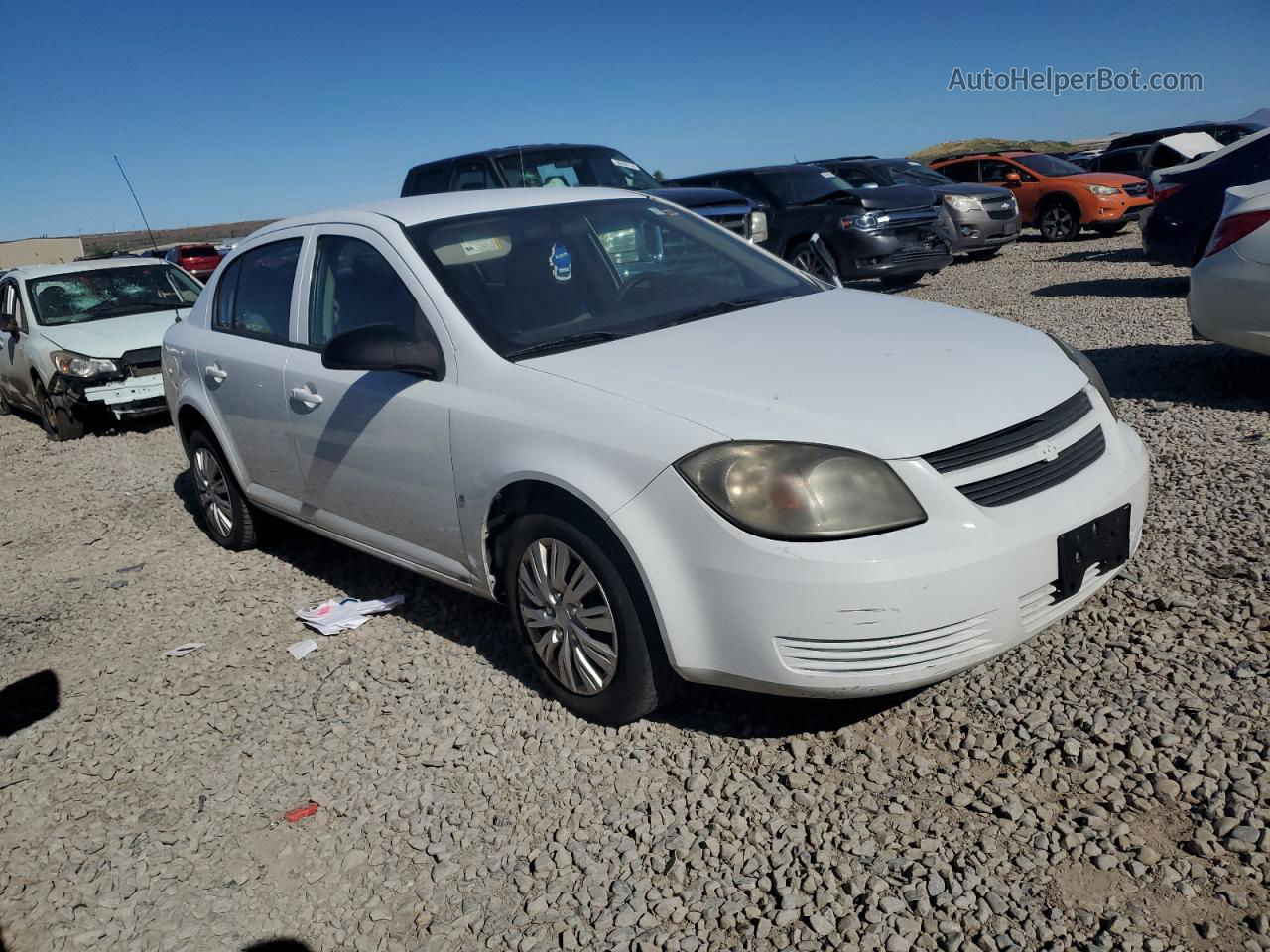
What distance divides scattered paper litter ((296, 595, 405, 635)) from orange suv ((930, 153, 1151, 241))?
597 inches

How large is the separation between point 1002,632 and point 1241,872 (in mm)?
763

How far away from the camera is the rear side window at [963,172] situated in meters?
18.4

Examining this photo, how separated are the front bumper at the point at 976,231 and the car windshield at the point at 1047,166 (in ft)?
9.19

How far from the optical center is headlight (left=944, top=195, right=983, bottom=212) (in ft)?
49.7

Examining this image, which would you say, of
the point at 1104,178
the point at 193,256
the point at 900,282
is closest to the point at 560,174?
the point at 900,282

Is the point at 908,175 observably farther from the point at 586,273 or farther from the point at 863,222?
the point at 586,273

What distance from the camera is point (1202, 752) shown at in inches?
112

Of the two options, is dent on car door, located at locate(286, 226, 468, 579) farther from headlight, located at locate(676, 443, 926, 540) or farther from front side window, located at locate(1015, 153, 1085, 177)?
front side window, located at locate(1015, 153, 1085, 177)

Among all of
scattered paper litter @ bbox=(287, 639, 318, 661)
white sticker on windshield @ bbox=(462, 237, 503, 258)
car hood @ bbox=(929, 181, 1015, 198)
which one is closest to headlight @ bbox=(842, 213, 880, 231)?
car hood @ bbox=(929, 181, 1015, 198)

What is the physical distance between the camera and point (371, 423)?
399 centimetres

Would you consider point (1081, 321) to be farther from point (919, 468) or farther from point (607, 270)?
point (919, 468)

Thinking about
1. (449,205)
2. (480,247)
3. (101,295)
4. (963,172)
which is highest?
(449,205)

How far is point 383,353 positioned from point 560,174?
7594mm

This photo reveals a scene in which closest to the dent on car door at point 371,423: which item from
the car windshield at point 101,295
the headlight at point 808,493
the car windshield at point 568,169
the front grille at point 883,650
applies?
the headlight at point 808,493
